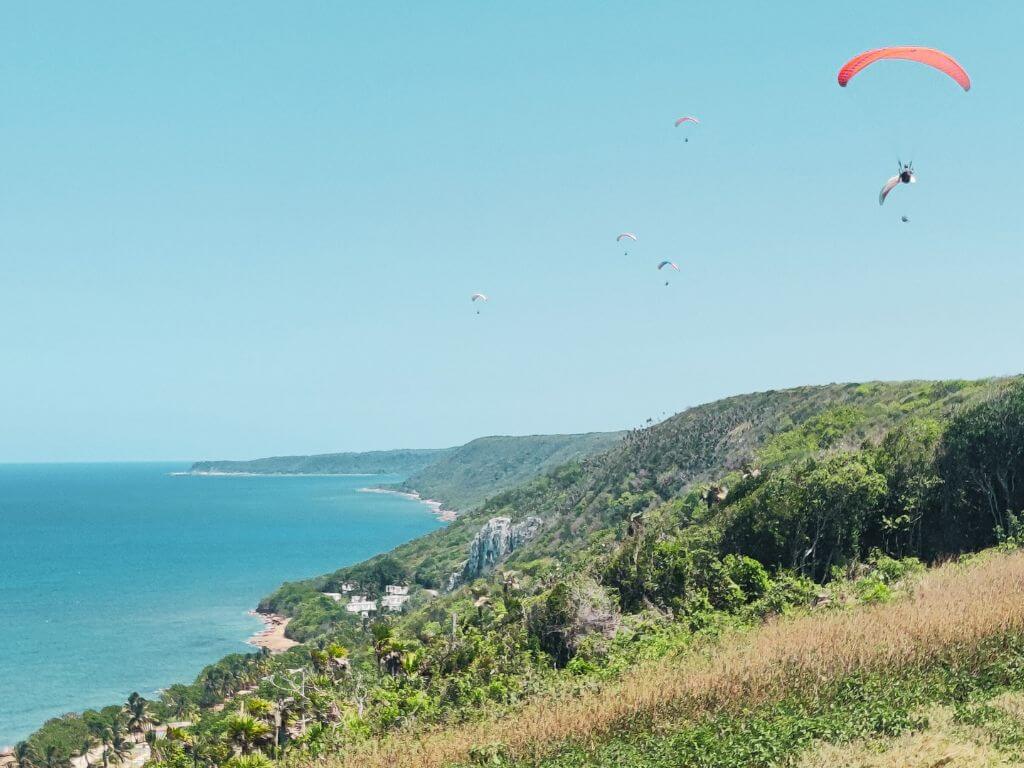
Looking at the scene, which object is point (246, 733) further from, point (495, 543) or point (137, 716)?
point (495, 543)

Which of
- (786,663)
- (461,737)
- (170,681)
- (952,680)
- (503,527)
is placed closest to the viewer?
(952,680)

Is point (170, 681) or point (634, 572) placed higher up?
point (634, 572)

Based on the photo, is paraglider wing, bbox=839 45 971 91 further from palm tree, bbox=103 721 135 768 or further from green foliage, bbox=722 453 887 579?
palm tree, bbox=103 721 135 768

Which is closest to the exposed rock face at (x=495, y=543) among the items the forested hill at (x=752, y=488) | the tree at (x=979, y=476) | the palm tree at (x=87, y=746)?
the forested hill at (x=752, y=488)

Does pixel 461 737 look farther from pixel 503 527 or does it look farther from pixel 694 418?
pixel 694 418

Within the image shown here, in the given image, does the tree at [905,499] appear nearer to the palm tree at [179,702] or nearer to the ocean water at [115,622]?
the palm tree at [179,702]

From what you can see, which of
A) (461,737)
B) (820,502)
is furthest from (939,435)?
(461,737)

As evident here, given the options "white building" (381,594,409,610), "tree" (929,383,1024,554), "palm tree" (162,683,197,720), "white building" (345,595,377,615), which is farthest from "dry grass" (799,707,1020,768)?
"white building" (381,594,409,610)

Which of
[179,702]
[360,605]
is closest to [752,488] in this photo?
[179,702]
